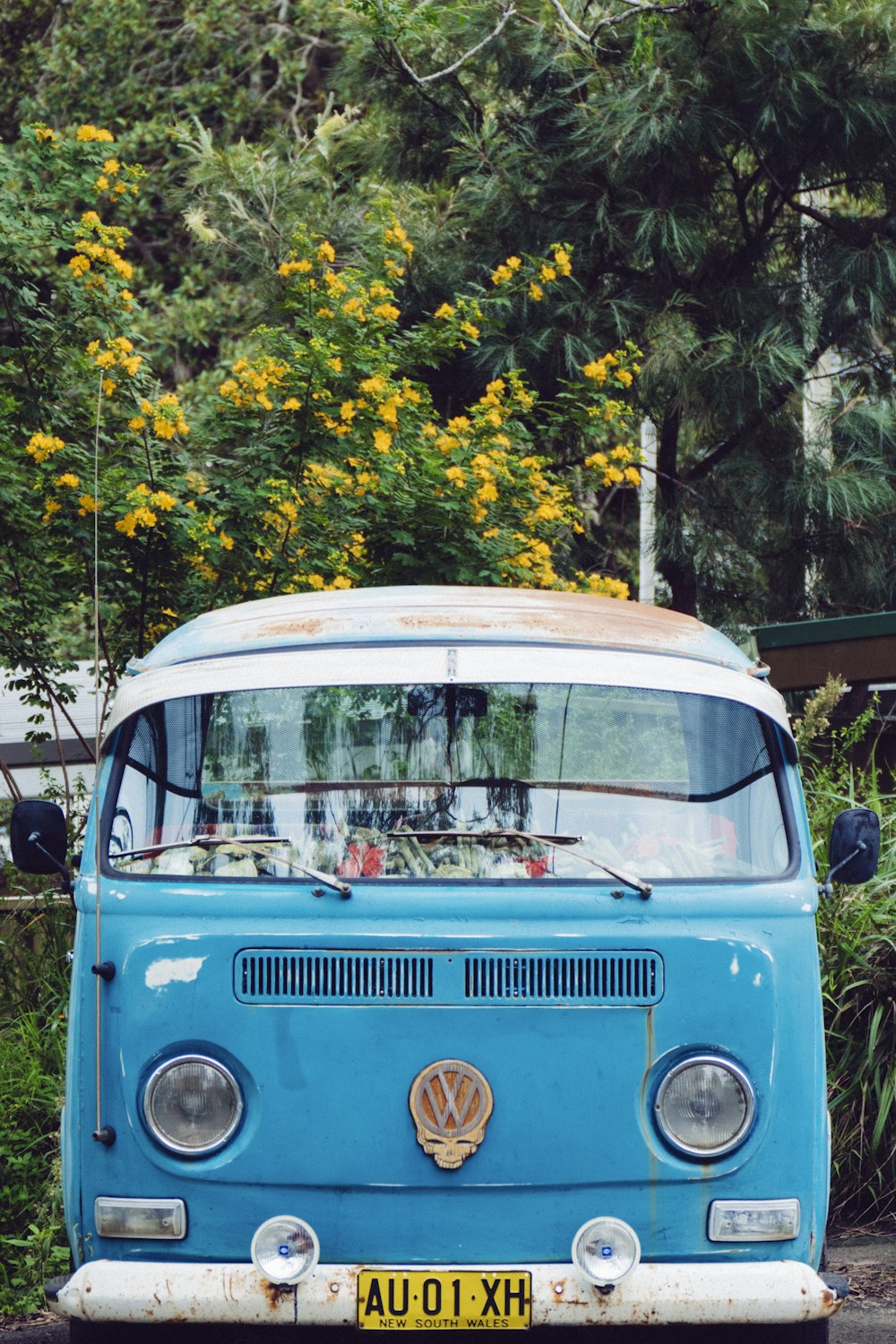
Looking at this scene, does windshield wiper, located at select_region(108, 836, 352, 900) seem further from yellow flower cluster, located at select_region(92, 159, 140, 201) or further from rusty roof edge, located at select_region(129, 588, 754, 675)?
yellow flower cluster, located at select_region(92, 159, 140, 201)

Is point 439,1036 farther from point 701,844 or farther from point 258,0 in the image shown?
point 258,0

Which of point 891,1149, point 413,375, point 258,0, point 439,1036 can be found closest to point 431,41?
point 413,375

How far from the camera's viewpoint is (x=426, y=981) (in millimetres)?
3404

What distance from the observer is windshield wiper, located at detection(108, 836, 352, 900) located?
347 cm

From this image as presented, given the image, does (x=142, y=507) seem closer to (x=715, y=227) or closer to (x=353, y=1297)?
(x=353, y=1297)

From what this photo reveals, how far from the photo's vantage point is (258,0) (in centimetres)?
1616

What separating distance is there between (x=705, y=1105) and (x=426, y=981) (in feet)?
2.30

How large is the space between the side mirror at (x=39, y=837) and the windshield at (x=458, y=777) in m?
0.31

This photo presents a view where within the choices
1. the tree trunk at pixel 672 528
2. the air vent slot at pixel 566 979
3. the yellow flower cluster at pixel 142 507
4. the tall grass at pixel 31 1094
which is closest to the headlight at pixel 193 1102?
the air vent slot at pixel 566 979

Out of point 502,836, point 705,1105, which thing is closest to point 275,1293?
point 705,1105

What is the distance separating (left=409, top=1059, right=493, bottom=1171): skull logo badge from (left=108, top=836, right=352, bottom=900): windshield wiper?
0.46m

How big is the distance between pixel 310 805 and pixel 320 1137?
32.3 inches

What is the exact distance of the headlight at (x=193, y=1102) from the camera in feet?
11.0

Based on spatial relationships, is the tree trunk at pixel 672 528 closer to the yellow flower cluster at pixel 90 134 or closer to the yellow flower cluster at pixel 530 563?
the yellow flower cluster at pixel 530 563
